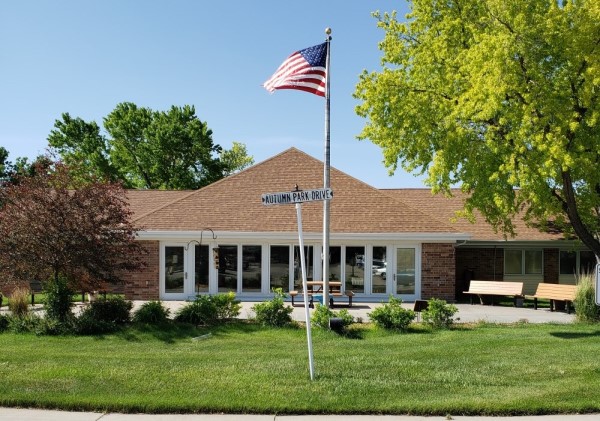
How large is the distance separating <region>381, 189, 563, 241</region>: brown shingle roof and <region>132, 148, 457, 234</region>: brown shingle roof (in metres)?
2.07

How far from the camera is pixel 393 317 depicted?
49.5ft

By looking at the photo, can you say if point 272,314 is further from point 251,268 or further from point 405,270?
point 405,270

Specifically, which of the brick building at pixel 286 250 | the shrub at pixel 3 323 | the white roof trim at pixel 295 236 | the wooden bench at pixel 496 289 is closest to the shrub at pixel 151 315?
the shrub at pixel 3 323

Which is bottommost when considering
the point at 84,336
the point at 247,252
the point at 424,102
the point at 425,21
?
the point at 84,336

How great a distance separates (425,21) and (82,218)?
12.1 meters

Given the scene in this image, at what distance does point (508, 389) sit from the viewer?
9016mm

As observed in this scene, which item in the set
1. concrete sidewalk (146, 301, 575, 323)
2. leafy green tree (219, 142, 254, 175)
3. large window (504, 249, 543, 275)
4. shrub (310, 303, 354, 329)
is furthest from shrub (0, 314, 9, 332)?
leafy green tree (219, 142, 254, 175)

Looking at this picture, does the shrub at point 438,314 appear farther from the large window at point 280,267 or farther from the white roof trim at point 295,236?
the large window at point 280,267

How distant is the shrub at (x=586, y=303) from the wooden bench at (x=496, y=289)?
584cm

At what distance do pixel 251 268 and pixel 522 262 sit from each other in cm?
1298

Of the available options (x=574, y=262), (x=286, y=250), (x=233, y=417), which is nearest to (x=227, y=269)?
(x=286, y=250)

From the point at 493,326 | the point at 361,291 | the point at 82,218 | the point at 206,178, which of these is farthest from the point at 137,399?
the point at 206,178

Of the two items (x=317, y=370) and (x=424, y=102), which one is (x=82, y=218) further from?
(x=424, y=102)

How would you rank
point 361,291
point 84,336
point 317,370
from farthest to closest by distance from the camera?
point 361,291
point 84,336
point 317,370
